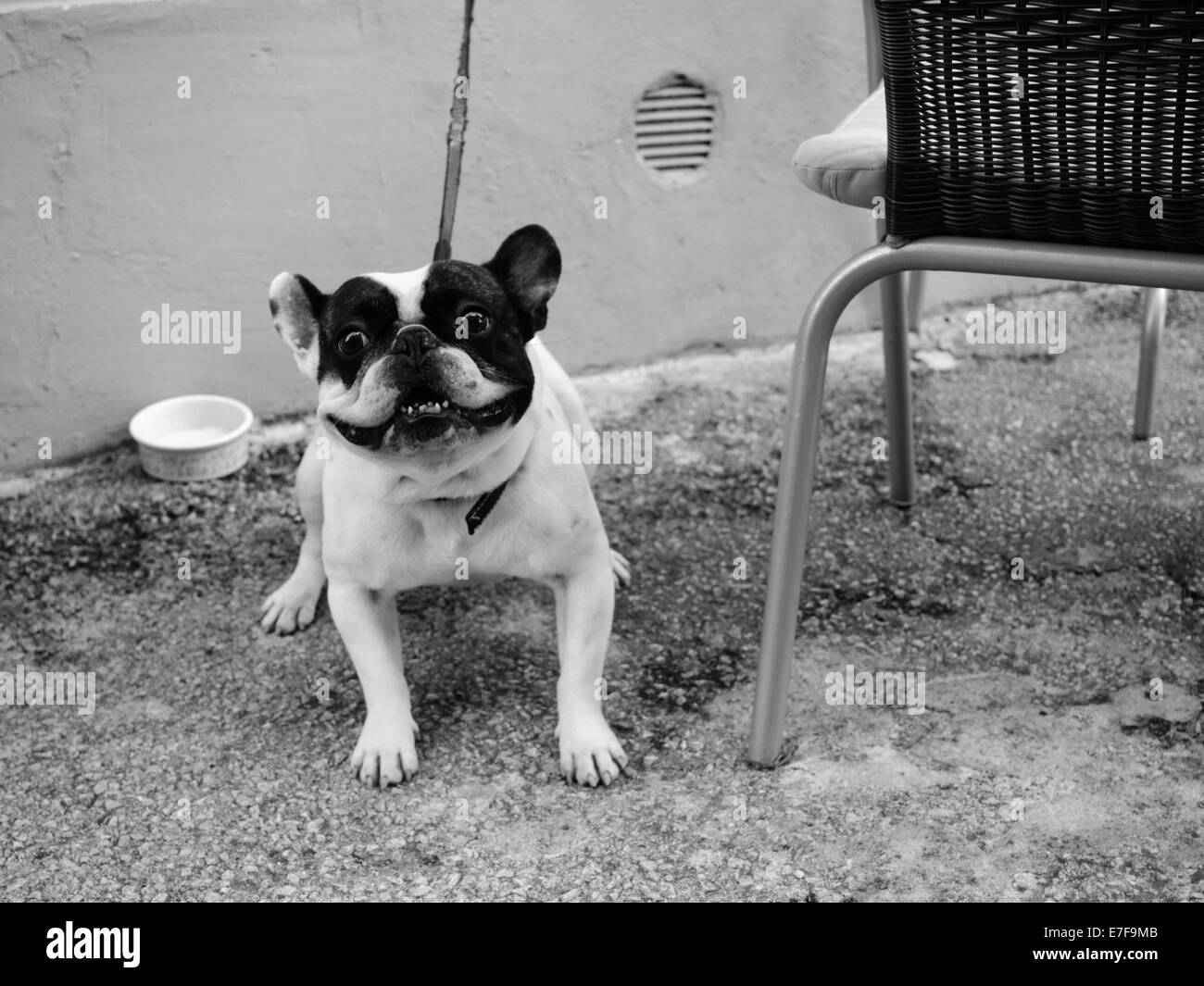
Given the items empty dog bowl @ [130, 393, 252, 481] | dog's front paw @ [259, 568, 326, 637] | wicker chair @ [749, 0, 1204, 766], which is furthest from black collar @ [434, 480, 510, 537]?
empty dog bowl @ [130, 393, 252, 481]

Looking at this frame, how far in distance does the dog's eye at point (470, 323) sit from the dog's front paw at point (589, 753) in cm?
62

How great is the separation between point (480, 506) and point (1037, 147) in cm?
90

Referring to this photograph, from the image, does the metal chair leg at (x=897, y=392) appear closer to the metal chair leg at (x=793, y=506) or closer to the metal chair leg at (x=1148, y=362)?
the metal chair leg at (x=1148, y=362)

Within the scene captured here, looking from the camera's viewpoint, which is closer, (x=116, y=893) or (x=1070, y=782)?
(x=116, y=893)

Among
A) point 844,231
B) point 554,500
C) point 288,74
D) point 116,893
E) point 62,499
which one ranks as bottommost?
point 116,893

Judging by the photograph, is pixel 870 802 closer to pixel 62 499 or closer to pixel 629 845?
pixel 629 845

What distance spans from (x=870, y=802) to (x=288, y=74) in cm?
181

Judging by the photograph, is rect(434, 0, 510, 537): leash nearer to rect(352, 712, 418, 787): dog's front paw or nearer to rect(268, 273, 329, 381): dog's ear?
rect(268, 273, 329, 381): dog's ear

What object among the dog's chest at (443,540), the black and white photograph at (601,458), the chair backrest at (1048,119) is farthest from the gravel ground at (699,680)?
the chair backrest at (1048,119)

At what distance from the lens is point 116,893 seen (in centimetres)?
191

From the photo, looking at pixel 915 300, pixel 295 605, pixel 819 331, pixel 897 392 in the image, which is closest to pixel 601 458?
pixel 897 392

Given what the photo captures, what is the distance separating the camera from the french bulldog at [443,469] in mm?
1885

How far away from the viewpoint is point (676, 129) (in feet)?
10.2
